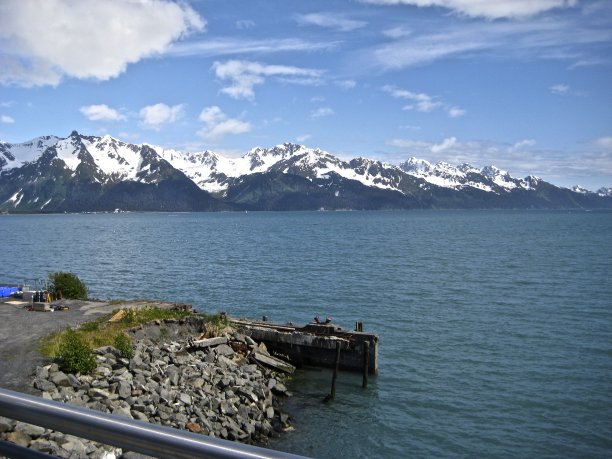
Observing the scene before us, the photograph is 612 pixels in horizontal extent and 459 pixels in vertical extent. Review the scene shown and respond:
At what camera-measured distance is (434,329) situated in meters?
42.8

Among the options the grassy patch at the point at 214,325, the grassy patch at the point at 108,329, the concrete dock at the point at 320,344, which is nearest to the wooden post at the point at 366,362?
the concrete dock at the point at 320,344

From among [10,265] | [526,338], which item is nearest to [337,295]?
[526,338]

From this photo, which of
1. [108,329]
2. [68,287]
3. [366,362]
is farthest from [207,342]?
[68,287]

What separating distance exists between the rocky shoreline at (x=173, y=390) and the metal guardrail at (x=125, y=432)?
1311cm

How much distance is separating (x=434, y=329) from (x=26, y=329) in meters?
29.0

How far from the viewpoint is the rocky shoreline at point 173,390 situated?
2036 cm

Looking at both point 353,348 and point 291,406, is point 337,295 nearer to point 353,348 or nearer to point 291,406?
point 353,348

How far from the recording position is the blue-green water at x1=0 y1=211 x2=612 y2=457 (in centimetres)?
2467

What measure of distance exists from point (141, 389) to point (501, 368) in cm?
2177

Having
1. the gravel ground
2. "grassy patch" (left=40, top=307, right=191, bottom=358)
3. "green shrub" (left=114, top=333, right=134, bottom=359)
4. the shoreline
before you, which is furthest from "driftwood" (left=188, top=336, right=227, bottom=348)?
the gravel ground

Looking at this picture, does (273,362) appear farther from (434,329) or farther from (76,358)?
(434,329)

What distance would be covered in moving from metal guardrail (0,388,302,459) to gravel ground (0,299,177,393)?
62.2 ft

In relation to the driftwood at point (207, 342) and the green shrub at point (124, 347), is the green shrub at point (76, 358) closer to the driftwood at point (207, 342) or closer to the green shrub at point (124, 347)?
the green shrub at point (124, 347)

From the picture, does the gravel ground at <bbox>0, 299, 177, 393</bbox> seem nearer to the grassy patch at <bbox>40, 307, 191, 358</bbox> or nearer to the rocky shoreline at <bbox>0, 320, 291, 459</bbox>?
the grassy patch at <bbox>40, 307, 191, 358</bbox>
